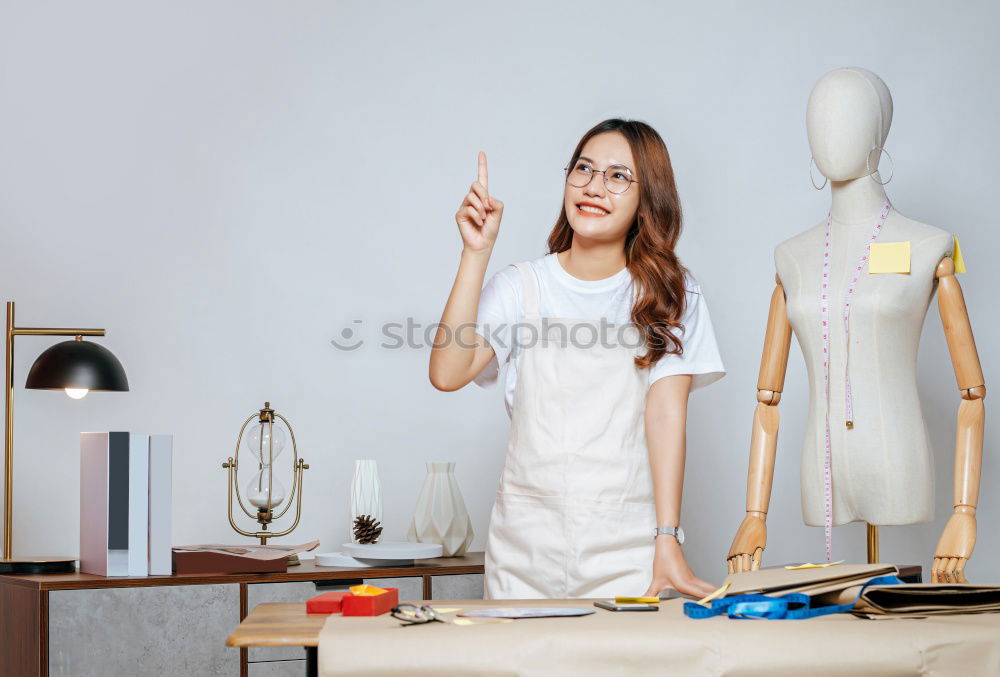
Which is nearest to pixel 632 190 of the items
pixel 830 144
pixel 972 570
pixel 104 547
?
pixel 830 144

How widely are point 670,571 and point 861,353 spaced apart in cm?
76

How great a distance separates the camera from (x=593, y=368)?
7.12 feet

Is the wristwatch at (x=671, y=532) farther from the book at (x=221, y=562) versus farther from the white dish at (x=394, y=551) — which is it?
the book at (x=221, y=562)

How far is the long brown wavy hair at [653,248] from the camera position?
84.5 inches

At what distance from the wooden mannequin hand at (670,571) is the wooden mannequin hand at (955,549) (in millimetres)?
548

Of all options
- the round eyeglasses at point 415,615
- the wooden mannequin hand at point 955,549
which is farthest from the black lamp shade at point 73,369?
the wooden mannequin hand at point 955,549

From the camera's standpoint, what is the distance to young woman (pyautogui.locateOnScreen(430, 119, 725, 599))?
81.0 inches

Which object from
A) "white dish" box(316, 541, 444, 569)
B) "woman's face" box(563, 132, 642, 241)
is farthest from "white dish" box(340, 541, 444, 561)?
"woman's face" box(563, 132, 642, 241)

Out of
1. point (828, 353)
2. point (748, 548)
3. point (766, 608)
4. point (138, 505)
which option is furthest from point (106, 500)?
point (828, 353)

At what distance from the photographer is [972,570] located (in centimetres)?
377

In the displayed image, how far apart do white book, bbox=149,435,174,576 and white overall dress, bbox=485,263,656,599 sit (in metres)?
0.78

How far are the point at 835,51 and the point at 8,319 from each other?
307 cm

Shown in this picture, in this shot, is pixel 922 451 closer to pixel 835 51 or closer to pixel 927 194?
pixel 927 194

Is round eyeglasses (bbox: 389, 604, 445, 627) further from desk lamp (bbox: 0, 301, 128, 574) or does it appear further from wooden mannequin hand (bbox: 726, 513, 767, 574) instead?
desk lamp (bbox: 0, 301, 128, 574)
